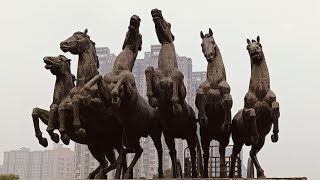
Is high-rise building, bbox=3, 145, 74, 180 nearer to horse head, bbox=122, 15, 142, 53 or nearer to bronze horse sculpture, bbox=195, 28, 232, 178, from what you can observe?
horse head, bbox=122, 15, 142, 53

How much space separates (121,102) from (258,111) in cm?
223

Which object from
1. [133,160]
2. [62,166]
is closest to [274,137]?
[133,160]

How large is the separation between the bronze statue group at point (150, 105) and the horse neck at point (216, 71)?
2 centimetres

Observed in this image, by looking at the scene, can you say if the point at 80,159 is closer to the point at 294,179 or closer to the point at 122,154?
the point at 122,154

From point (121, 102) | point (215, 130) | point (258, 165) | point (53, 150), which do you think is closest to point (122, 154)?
point (121, 102)

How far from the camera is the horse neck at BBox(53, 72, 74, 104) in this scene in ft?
27.3

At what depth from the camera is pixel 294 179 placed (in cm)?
720

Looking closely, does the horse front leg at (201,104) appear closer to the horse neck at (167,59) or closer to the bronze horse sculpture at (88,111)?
the horse neck at (167,59)

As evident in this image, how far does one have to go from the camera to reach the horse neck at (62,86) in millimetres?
8328

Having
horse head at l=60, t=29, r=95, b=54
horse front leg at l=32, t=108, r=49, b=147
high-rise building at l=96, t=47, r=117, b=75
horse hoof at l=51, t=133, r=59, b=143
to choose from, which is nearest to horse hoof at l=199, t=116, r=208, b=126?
horse head at l=60, t=29, r=95, b=54

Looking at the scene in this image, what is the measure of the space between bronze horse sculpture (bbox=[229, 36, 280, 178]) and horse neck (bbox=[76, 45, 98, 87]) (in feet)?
8.51

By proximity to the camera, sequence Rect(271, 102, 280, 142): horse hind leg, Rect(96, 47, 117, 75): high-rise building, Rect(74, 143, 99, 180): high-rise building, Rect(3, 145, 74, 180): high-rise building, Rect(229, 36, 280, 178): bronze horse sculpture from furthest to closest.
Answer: Rect(3, 145, 74, 180): high-rise building → Rect(74, 143, 99, 180): high-rise building → Rect(96, 47, 117, 75): high-rise building → Rect(229, 36, 280, 178): bronze horse sculpture → Rect(271, 102, 280, 142): horse hind leg

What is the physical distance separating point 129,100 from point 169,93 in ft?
2.47

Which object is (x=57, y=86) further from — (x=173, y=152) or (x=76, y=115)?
(x=173, y=152)
